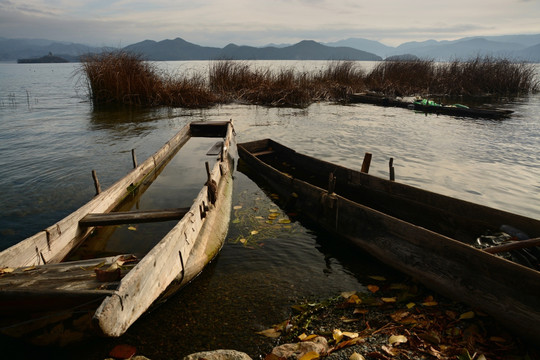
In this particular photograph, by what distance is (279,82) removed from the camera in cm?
2070

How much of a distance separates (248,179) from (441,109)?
13886 millimetres

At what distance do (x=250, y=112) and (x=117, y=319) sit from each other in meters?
16.1

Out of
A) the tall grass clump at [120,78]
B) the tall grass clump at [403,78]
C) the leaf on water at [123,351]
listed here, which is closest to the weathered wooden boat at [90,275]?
the leaf on water at [123,351]

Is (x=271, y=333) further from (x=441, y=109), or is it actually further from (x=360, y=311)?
(x=441, y=109)

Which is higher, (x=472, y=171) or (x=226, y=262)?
(x=472, y=171)

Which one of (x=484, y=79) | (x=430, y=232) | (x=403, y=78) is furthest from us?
(x=403, y=78)

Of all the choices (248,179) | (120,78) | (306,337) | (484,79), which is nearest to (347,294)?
(306,337)

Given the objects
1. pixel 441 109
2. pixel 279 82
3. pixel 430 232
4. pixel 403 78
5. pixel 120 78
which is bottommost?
pixel 430 232

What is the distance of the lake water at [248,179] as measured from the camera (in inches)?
135

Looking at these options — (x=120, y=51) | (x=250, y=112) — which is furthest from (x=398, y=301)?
(x=120, y=51)

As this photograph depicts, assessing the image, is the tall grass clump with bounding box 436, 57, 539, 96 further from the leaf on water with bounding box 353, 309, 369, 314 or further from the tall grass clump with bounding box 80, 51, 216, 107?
the leaf on water with bounding box 353, 309, 369, 314

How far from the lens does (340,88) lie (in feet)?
76.2

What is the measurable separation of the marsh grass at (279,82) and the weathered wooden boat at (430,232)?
13386 mm

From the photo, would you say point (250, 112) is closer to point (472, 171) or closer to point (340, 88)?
point (340, 88)
